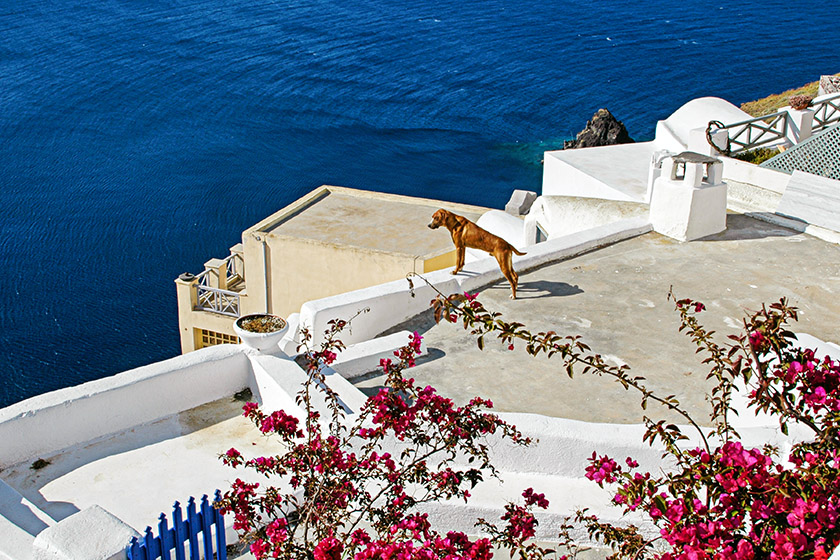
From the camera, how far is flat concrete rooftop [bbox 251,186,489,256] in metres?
21.6

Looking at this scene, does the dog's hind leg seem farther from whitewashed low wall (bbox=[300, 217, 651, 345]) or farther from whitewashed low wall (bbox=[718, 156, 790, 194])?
whitewashed low wall (bbox=[718, 156, 790, 194])

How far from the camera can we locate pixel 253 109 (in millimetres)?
58781

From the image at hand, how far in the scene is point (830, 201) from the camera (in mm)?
15000

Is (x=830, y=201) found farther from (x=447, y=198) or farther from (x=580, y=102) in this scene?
(x=580, y=102)

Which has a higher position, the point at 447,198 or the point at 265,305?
the point at 265,305

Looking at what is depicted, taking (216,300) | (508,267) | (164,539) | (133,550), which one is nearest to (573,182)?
(508,267)

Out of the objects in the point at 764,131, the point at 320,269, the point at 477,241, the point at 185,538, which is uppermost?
the point at 764,131

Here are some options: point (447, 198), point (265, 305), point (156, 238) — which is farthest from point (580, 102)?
point (265, 305)

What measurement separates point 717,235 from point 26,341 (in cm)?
2898

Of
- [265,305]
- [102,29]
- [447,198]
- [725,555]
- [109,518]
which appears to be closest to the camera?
[725,555]

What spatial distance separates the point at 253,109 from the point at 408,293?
162 feet

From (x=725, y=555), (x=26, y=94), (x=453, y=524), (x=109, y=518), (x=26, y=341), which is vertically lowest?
(x=26, y=341)

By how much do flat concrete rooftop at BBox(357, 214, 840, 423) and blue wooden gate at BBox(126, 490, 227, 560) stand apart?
3387mm

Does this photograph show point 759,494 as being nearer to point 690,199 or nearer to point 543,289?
point 543,289
